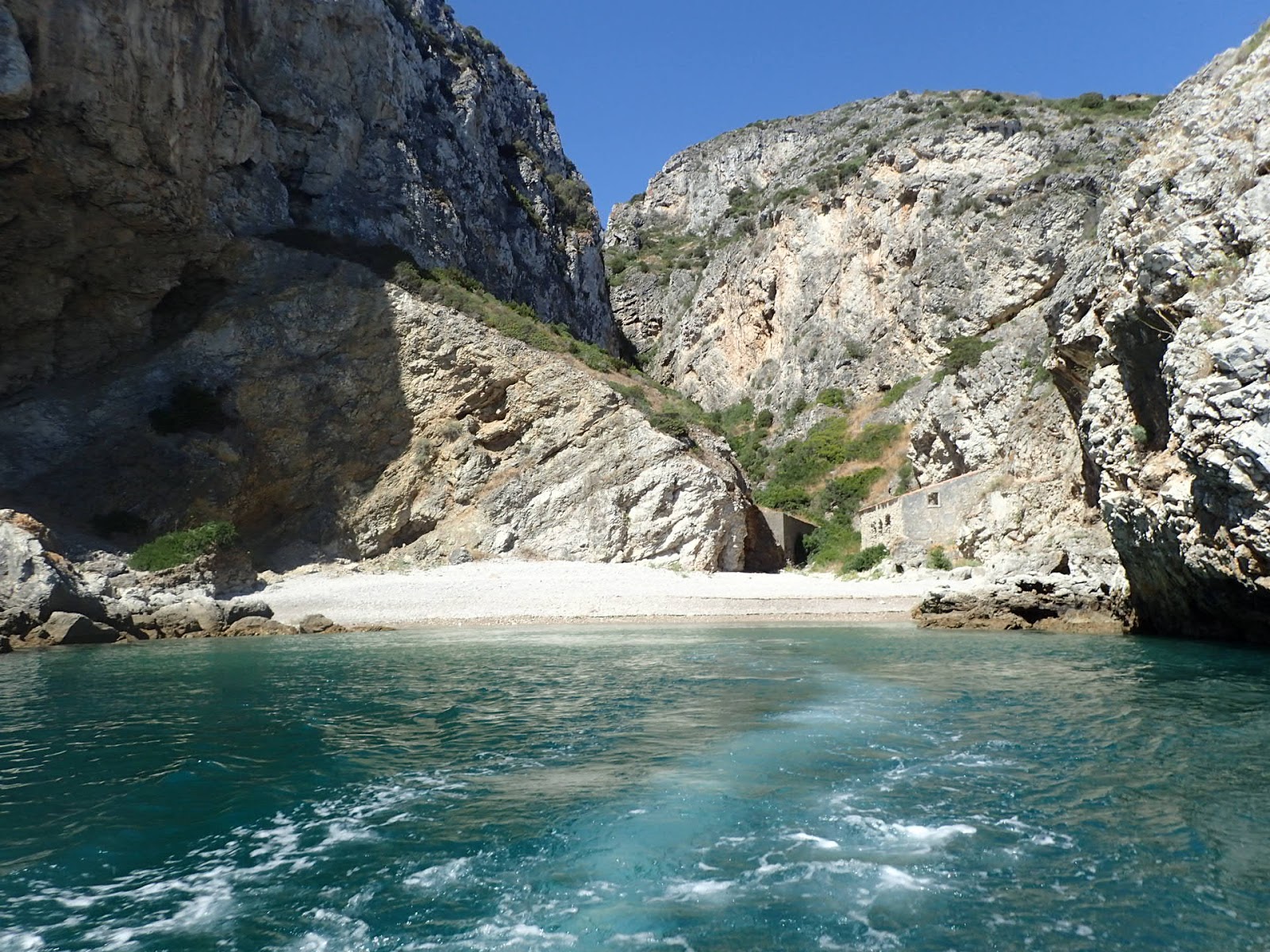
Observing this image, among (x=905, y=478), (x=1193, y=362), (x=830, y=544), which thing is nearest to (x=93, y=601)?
(x=1193, y=362)

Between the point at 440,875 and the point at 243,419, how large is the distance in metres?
29.5

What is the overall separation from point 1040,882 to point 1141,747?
373 centimetres

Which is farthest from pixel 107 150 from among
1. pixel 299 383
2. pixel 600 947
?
pixel 600 947

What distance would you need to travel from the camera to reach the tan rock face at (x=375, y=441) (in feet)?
93.4

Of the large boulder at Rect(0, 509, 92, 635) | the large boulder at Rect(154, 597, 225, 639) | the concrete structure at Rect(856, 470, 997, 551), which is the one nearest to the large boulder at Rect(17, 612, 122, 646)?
the large boulder at Rect(0, 509, 92, 635)

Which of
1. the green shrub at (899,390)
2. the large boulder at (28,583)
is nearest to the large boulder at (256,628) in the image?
the large boulder at (28,583)

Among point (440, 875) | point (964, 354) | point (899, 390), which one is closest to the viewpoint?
point (440, 875)

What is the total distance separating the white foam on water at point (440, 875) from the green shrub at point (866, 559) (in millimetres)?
26408

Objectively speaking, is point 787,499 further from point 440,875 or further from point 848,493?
point 440,875

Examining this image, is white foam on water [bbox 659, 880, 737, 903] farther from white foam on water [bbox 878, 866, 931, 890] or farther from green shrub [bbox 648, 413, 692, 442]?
green shrub [bbox 648, 413, 692, 442]

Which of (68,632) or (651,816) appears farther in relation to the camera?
(68,632)

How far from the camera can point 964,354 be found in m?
36.5

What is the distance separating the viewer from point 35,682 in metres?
12.9

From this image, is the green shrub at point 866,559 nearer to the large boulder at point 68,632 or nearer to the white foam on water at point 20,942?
the large boulder at point 68,632
